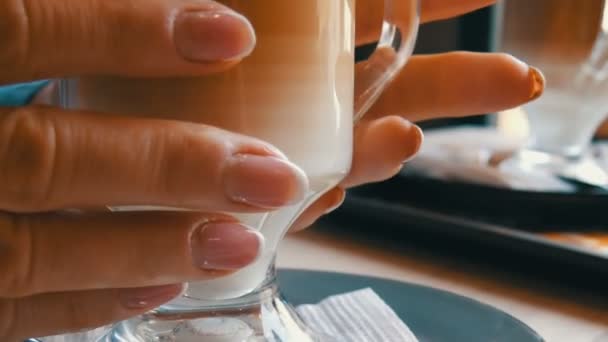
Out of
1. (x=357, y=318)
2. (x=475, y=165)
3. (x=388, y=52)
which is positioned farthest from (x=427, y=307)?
(x=475, y=165)

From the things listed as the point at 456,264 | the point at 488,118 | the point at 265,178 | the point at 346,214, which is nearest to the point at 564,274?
the point at 456,264

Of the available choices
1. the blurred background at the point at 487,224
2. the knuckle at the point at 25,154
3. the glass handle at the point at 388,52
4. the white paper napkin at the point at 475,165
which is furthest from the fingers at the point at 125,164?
the white paper napkin at the point at 475,165

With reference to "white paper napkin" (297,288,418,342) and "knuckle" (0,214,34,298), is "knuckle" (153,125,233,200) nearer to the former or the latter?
"knuckle" (0,214,34,298)

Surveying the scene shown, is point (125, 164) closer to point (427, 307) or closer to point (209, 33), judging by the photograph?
point (209, 33)

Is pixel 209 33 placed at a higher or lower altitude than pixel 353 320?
higher

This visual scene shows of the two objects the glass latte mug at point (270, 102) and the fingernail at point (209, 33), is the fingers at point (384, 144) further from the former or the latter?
the fingernail at point (209, 33)

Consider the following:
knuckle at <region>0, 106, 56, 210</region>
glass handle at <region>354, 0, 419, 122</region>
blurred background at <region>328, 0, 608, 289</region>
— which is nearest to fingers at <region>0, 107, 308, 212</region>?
knuckle at <region>0, 106, 56, 210</region>
